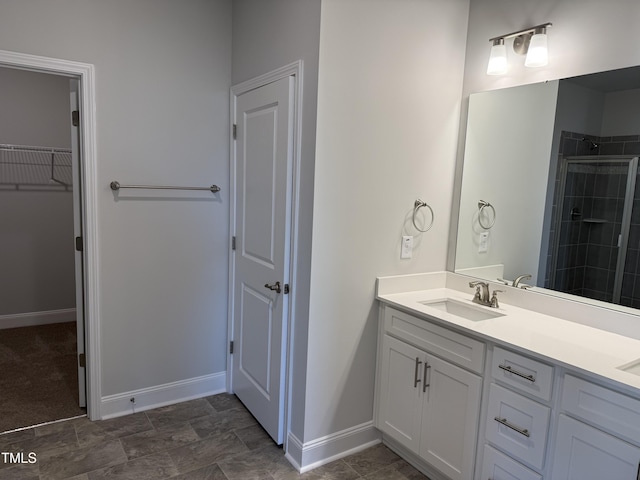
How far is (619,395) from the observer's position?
1.45m

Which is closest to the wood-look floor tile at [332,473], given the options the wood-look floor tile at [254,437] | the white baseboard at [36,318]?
the wood-look floor tile at [254,437]

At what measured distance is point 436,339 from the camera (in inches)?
82.5

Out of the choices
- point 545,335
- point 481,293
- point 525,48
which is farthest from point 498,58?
point 545,335

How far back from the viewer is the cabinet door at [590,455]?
1.44 meters

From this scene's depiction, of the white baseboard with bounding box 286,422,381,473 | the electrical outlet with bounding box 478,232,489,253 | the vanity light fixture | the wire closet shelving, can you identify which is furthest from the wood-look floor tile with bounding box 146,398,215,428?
→ the vanity light fixture

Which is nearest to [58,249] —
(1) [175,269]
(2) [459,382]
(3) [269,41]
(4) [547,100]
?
(1) [175,269]

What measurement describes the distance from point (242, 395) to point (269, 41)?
84.5 inches

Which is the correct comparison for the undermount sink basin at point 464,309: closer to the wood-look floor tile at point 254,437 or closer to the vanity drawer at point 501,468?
the vanity drawer at point 501,468

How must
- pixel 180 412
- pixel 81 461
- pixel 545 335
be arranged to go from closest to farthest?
pixel 545 335 < pixel 81 461 < pixel 180 412

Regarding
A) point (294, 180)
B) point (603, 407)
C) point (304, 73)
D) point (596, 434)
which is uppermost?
point (304, 73)

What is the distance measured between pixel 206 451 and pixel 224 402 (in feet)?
1.77

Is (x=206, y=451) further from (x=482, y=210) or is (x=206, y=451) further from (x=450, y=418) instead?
(x=482, y=210)

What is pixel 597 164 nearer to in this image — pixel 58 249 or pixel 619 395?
pixel 619 395

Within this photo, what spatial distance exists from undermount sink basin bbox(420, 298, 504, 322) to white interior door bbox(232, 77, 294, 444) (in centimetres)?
83
